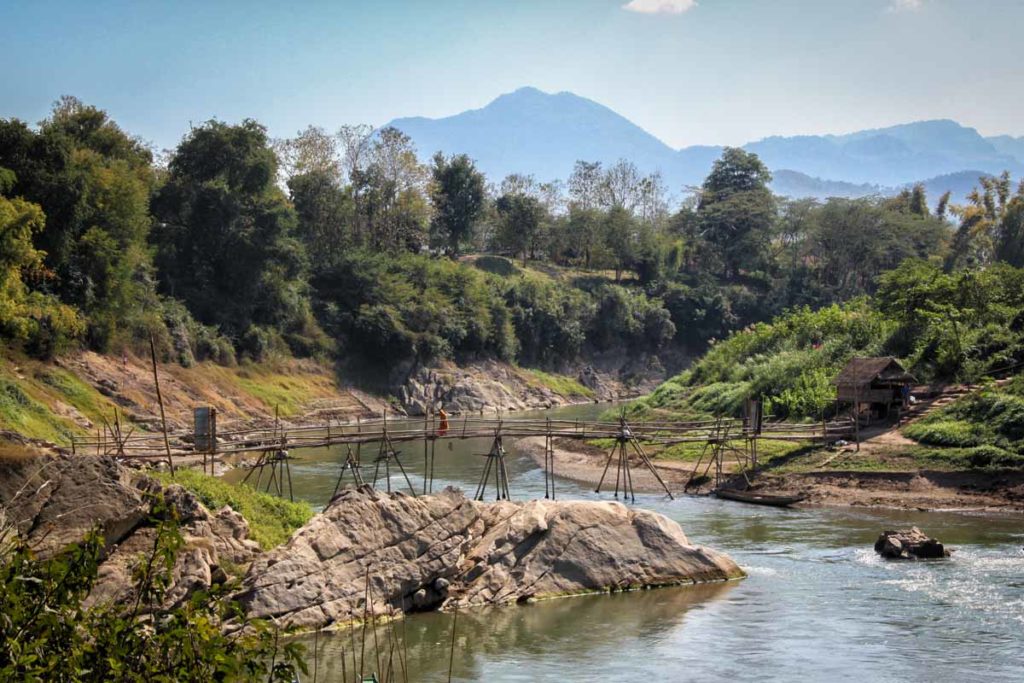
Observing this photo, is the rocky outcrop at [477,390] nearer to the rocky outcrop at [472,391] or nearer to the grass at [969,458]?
the rocky outcrop at [472,391]

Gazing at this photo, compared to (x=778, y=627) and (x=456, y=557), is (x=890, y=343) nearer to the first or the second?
(x=778, y=627)

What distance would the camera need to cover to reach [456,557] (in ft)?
82.9

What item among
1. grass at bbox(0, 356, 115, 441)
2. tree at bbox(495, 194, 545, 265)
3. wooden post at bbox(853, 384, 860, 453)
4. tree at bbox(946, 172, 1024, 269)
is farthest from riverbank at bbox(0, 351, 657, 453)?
tree at bbox(946, 172, 1024, 269)

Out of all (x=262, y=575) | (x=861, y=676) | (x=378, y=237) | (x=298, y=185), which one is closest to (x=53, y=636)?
(x=262, y=575)

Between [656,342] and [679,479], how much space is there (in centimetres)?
5788

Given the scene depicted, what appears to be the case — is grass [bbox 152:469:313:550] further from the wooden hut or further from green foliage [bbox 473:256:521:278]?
green foliage [bbox 473:256:521:278]

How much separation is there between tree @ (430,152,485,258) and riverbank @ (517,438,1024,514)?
187 ft

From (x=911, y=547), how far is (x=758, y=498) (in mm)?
9673

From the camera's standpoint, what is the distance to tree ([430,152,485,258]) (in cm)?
9844

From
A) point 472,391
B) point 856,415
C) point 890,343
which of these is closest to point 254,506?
point 856,415

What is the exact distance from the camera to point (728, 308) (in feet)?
345

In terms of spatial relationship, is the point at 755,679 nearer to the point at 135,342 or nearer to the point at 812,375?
the point at 812,375

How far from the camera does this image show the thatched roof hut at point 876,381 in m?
44.1

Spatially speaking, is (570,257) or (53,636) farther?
(570,257)
